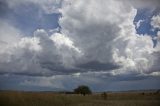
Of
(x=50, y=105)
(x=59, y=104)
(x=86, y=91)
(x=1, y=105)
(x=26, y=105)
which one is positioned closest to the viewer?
(x=1, y=105)

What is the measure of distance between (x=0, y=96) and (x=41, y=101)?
4.21 metres

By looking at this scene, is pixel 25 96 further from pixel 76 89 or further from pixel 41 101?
pixel 76 89

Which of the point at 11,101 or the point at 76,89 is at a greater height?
the point at 76,89

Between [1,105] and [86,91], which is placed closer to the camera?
[1,105]

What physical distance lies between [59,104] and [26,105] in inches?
166

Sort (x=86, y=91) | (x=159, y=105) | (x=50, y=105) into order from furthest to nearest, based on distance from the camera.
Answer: (x=86, y=91), (x=159, y=105), (x=50, y=105)

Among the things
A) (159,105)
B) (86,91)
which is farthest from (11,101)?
(86,91)

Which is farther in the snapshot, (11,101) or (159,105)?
(159,105)

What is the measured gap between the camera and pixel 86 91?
227 feet

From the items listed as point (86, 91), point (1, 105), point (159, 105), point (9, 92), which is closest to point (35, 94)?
point (9, 92)

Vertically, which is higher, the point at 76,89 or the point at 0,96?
the point at 76,89

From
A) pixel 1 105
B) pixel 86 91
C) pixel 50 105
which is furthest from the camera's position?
pixel 86 91

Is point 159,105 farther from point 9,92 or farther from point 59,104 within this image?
point 9,92

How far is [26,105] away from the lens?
23.8 meters
